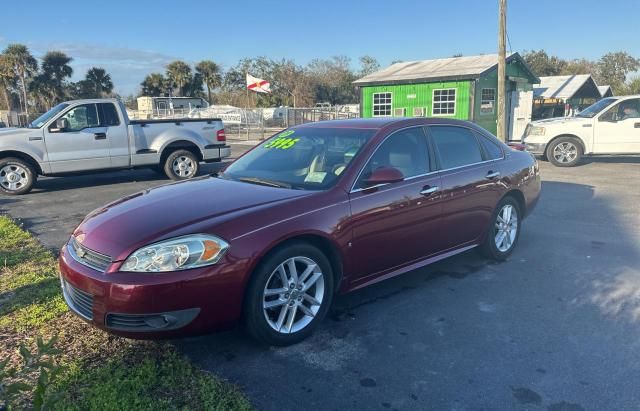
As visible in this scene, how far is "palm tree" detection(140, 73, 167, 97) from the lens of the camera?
58.8 metres

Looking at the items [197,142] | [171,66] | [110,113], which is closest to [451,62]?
[197,142]

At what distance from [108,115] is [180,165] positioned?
6.25ft

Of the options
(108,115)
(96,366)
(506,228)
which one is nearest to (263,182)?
(96,366)

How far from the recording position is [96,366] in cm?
322

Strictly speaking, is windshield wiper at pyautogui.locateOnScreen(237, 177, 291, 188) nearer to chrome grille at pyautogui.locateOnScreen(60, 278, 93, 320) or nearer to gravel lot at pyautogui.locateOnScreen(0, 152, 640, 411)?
gravel lot at pyautogui.locateOnScreen(0, 152, 640, 411)

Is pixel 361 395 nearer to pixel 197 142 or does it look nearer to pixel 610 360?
pixel 610 360

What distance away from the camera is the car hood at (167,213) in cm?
317

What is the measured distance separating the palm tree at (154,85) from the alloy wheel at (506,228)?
58658mm

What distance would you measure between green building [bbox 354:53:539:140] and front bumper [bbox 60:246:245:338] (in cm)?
1949

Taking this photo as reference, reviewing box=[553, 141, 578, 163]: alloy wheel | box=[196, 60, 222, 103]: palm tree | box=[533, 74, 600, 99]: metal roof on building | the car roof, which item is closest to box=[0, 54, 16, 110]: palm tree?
box=[196, 60, 222, 103]: palm tree

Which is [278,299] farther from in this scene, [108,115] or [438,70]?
[438,70]

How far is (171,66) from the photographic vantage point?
5688 cm

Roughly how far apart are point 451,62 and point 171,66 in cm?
4075

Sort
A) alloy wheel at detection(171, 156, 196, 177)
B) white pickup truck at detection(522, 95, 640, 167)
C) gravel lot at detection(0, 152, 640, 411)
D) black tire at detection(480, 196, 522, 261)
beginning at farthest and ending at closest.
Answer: white pickup truck at detection(522, 95, 640, 167) < alloy wheel at detection(171, 156, 196, 177) < black tire at detection(480, 196, 522, 261) < gravel lot at detection(0, 152, 640, 411)
